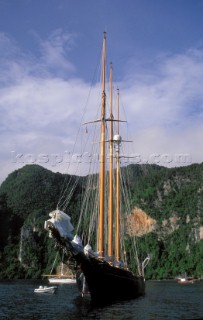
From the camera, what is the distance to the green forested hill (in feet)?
425

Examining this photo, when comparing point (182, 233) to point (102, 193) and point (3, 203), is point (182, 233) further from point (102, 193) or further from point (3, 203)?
point (102, 193)

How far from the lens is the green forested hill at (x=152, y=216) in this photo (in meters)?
130

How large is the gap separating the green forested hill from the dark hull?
87.7m

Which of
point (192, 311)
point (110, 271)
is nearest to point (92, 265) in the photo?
point (110, 271)

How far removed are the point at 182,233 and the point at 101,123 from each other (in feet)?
342

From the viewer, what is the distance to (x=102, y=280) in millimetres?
31453

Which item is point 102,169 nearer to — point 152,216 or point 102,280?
point 102,280

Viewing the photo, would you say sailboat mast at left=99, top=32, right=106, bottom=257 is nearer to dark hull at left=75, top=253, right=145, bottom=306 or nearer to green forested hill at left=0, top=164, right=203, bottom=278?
dark hull at left=75, top=253, right=145, bottom=306

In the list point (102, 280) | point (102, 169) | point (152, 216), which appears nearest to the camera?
point (102, 280)

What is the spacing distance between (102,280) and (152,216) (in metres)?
111

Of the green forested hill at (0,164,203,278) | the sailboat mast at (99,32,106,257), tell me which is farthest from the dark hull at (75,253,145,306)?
the green forested hill at (0,164,203,278)

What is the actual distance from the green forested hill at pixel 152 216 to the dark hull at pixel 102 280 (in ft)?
288

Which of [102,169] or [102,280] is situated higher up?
[102,169]

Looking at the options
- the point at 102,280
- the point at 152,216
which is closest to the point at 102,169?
the point at 102,280
